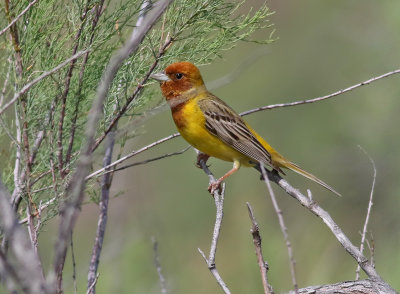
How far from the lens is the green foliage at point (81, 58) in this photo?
11.8ft

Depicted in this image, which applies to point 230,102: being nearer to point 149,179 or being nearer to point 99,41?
point 149,179

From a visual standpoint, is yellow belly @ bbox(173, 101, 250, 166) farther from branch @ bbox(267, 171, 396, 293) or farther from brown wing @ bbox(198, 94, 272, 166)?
branch @ bbox(267, 171, 396, 293)

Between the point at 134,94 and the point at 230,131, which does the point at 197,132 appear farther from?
the point at 134,94

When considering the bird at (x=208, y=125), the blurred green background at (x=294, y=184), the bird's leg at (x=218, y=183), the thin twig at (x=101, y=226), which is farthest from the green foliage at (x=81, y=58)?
the blurred green background at (x=294, y=184)

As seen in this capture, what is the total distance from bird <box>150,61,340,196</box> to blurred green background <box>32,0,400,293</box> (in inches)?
36.1

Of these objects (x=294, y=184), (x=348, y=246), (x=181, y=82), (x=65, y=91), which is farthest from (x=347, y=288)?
(x=294, y=184)

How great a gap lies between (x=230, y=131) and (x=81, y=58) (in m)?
1.53

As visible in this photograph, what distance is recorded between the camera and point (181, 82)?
4820 millimetres

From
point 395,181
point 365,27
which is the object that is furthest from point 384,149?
point 365,27

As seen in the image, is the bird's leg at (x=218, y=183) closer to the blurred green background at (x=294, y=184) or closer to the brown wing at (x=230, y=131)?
the brown wing at (x=230, y=131)

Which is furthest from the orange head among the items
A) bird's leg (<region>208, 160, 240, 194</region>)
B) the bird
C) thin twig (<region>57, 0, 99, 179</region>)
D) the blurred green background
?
the blurred green background

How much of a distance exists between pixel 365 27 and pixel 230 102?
315cm

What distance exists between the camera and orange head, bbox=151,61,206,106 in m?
4.70

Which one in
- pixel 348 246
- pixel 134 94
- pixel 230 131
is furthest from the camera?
pixel 230 131
